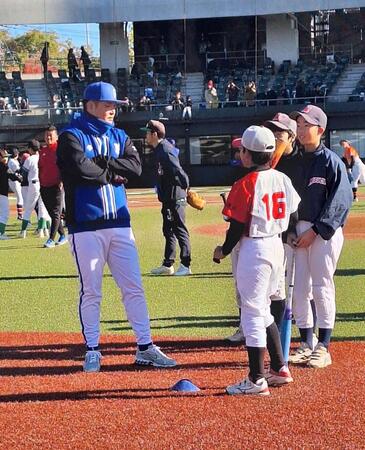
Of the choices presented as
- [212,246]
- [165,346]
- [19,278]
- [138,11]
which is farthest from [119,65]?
[165,346]

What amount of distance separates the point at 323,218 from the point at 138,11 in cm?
3884

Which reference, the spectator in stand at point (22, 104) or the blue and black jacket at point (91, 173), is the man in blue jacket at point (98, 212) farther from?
the spectator in stand at point (22, 104)

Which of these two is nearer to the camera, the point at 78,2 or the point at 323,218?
the point at 323,218

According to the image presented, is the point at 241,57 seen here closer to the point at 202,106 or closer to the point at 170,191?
the point at 202,106

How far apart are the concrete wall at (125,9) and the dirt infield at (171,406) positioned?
124 ft

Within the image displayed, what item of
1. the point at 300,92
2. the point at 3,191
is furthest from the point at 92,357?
the point at 300,92

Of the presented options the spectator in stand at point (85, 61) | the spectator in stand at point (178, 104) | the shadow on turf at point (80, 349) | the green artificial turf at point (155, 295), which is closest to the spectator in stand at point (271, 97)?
the spectator in stand at point (178, 104)

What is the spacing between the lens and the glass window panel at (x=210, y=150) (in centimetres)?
4072

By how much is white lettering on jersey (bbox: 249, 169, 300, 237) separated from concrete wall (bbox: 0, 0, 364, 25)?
3890 centimetres

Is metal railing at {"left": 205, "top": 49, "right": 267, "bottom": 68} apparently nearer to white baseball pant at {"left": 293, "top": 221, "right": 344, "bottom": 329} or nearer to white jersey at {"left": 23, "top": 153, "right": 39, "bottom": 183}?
white jersey at {"left": 23, "top": 153, "right": 39, "bottom": 183}

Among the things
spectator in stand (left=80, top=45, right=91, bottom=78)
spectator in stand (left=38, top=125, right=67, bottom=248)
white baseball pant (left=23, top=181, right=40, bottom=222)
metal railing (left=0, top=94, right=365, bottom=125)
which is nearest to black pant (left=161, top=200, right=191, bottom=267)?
spectator in stand (left=38, top=125, right=67, bottom=248)

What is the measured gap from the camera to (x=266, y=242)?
593cm

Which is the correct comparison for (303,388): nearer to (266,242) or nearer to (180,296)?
(266,242)

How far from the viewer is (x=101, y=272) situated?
→ 6.78 metres
